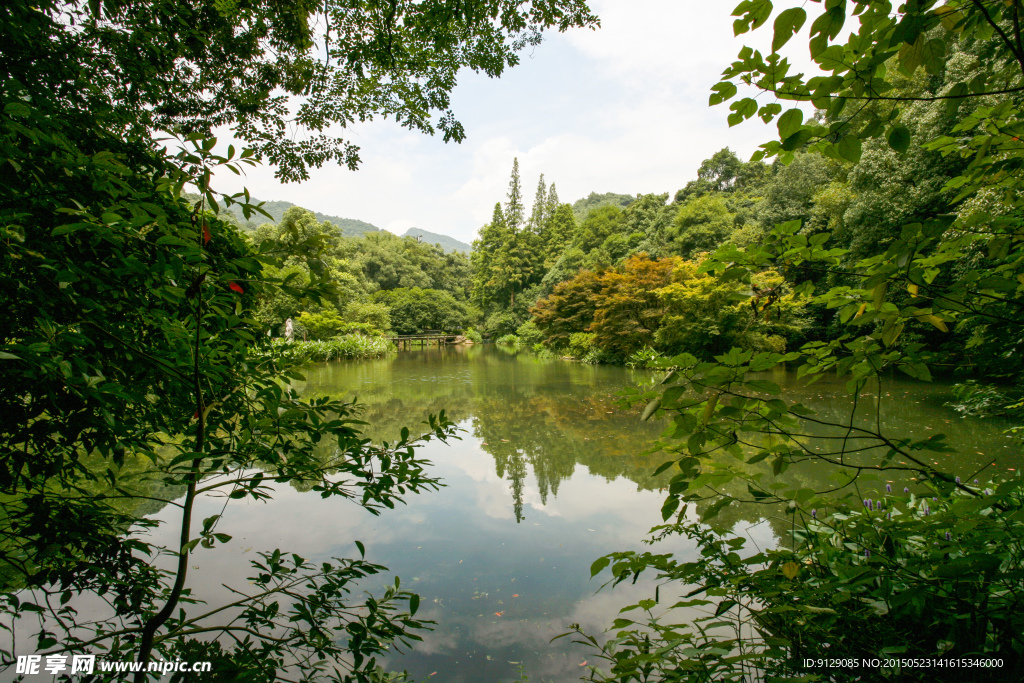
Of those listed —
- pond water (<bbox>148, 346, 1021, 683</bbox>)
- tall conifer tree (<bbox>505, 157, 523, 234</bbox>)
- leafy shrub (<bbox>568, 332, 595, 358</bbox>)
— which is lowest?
pond water (<bbox>148, 346, 1021, 683</bbox>)

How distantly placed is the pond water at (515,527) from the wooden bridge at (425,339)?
60.4 feet

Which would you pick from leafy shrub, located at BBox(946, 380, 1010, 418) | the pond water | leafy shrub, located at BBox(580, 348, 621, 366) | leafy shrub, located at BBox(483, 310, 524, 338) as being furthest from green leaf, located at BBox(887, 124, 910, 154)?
leafy shrub, located at BBox(483, 310, 524, 338)

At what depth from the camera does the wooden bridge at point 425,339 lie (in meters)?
24.5

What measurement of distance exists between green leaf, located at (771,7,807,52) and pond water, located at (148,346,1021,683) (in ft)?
1.81

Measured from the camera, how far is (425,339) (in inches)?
1065

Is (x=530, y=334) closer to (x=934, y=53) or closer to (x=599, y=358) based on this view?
(x=599, y=358)

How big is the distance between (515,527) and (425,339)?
2455 cm

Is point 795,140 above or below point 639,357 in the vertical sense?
above

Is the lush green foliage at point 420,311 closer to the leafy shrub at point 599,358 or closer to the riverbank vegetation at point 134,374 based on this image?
the leafy shrub at point 599,358

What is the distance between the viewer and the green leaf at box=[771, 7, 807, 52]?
25.6 inches

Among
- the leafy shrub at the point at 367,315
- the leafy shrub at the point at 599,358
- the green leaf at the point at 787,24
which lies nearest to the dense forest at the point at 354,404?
the green leaf at the point at 787,24

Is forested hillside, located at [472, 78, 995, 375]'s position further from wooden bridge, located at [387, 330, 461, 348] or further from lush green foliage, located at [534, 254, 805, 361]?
wooden bridge, located at [387, 330, 461, 348]

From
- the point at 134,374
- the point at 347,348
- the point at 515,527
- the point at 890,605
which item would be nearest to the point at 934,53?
the point at 890,605

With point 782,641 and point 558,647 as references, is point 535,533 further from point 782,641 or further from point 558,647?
point 782,641
